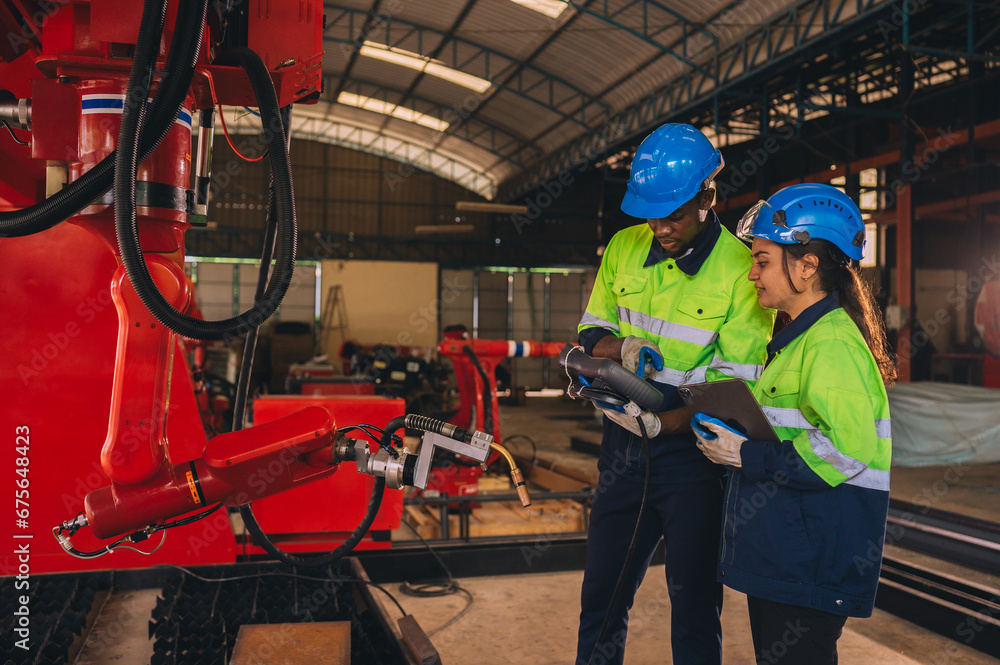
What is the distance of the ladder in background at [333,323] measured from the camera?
2156 cm

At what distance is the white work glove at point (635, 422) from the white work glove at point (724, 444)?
20cm

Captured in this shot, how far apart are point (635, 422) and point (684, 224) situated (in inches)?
25.2

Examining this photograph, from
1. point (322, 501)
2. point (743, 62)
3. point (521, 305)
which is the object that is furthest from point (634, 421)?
point (521, 305)

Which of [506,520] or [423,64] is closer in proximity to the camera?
[506,520]

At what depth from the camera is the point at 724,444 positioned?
1.94 meters

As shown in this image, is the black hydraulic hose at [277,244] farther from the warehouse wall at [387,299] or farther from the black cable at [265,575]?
the warehouse wall at [387,299]

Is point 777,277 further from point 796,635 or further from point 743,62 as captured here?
point 743,62

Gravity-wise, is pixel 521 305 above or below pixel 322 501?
above

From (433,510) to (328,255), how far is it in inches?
654

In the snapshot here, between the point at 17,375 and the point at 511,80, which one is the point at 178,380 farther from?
the point at 511,80

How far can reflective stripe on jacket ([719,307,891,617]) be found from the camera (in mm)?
1781

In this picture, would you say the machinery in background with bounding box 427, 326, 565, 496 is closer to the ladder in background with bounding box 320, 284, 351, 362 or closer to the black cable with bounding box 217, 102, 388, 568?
the black cable with bounding box 217, 102, 388, 568

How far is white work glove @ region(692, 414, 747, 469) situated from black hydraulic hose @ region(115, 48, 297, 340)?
3.80ft

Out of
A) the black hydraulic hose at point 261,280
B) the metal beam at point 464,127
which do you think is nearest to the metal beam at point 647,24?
the metal beam at point 464,127
